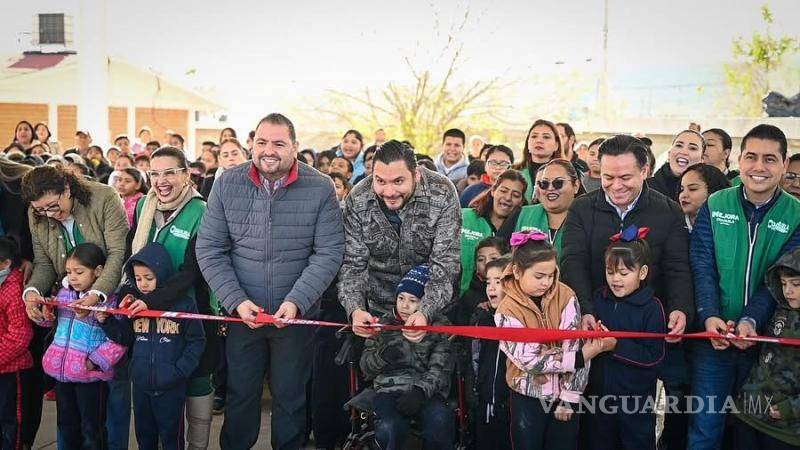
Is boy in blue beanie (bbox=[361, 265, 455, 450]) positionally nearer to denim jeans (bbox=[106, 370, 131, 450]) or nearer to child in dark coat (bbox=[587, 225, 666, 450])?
child in dark coat (bbox=[587, 225, 666, 450])

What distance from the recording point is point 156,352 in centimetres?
501

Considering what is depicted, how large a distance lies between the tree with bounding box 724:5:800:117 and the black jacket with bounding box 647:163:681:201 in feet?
73.9

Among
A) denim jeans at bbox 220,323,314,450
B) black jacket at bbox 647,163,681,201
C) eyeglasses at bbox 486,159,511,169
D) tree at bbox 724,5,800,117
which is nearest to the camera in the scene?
denim jeans at bbox 220,323,314,450

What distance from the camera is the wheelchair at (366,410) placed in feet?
16.0

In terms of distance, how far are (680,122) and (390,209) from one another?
63.6 ft

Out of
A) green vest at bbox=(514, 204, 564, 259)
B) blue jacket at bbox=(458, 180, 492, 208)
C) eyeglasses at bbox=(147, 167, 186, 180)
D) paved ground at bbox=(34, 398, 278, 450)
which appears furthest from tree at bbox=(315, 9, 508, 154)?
eyeglasses at bbox=(147, 167, 186, 180)

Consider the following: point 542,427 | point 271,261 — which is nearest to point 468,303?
point 542,427

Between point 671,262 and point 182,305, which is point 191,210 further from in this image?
point 671,262

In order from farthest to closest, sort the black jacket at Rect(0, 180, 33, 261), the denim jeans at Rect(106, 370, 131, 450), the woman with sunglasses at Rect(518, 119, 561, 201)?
1. the woman with sunglasses at Rect(518, 119, 561, 201)
2. the black jacket at Rect(0, 180, 33, 261)
3. the denim jeans at Rect(106, 370, 131, 450)

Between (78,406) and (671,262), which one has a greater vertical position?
(671,262)

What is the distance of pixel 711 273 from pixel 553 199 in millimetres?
1183

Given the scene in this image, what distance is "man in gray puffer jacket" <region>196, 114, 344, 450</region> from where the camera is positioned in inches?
196

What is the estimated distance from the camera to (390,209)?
201 inches

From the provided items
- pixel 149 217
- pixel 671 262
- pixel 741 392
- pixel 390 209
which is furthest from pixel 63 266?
pixel 741 392
